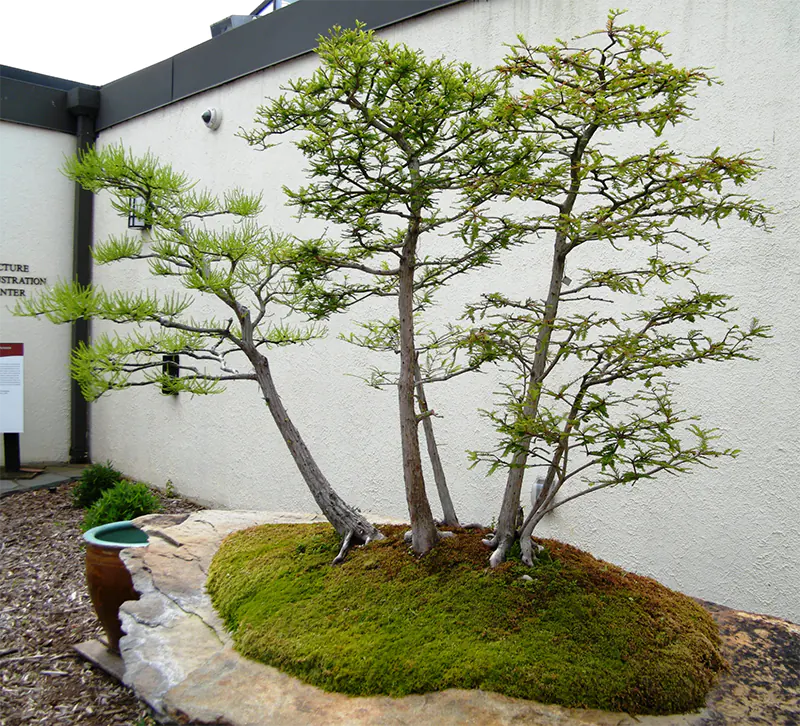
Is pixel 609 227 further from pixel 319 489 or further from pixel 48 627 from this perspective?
pixel 48 627

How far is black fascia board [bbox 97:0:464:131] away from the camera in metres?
4.05

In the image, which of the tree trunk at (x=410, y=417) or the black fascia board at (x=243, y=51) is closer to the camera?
the tree trunk at (x=410, y=417)

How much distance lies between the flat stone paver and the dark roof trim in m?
2.83

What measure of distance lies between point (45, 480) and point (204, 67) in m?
3.36

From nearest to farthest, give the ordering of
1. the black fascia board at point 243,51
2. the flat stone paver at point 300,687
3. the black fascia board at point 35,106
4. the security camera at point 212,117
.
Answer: the flat stone paver at point 300,687 → the black fascia board at point 243,51 → the security camera at point 212,117 → the black fascia board at point 35,106

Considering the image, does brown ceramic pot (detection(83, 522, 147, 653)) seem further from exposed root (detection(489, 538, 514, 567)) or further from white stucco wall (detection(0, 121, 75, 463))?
white stucco wall (detection(0, 121, 75, 463))

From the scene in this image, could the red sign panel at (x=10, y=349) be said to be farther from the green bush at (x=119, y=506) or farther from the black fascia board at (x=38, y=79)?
the black fascia board at (x=38, y=79)

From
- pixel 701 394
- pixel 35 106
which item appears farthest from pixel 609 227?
Result: pixel 35 106

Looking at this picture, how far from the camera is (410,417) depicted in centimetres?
223

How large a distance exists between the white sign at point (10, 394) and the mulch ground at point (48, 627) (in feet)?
2.20

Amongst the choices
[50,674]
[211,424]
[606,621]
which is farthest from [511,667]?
[211,424]

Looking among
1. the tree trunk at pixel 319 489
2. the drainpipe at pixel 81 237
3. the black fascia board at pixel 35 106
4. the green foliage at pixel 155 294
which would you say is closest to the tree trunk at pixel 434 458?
the tree trunk at pixel 319 489

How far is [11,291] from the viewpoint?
6.08 meters

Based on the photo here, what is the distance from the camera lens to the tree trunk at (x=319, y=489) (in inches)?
97.2
